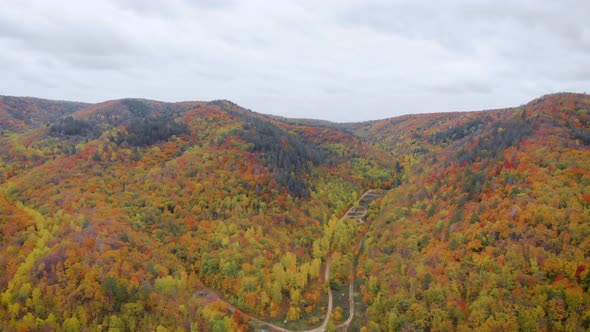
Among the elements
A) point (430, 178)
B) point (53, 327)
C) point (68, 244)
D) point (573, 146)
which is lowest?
point (53, 327)

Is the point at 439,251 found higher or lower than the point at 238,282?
higher

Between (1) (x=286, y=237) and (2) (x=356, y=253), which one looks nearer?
(1) (x=286, y=237)

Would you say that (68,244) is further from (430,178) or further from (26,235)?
(430,178)

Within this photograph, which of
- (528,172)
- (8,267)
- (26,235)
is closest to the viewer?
(8,267)

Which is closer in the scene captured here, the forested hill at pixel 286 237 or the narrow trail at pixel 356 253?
the forested hill at pixel 286 237

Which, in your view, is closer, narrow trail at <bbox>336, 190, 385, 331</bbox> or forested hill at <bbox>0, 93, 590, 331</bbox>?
forested hill at <bbox>0, 93, 590, 331</bbox>

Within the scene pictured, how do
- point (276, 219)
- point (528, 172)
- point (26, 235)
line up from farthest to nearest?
point (276, 219) < point (528, 172) < point (26, 235)

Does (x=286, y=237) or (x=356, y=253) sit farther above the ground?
(x=286, y=237)

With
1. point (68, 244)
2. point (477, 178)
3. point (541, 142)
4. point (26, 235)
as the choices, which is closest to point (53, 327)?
point (68, 244)
